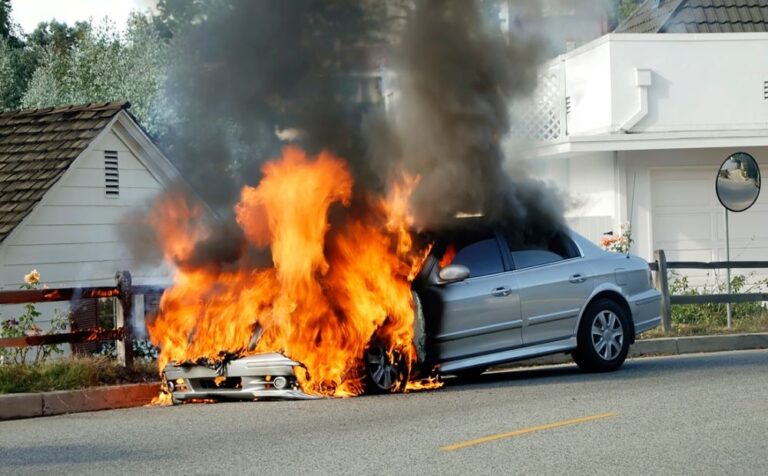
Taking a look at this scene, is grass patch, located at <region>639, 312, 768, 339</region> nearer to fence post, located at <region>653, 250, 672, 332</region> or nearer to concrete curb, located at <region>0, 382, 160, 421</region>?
fence post, located at <region>653, 250, 672, 332</region>

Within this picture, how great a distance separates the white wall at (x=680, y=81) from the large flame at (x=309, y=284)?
32.9 ft

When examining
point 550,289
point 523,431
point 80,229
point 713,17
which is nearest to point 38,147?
point 80,229

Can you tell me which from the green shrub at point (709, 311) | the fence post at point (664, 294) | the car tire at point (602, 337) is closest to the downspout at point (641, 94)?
the green shrub at point (709, 311)

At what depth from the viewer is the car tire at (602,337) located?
12.1m

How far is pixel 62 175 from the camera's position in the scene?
1814cm

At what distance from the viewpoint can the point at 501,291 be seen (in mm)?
11523

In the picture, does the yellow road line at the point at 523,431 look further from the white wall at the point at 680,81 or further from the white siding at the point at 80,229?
the white wall at the point at 680,81

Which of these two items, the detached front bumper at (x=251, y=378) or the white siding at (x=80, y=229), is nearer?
the detached front bumper at (x=251, y=378)

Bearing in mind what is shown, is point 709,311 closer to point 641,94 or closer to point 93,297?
point 641,94

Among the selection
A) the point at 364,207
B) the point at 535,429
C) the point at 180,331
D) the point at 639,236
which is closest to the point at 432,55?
the point at 364,207

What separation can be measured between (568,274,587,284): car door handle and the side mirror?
1.41m

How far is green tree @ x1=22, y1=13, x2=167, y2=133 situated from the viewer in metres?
28.6

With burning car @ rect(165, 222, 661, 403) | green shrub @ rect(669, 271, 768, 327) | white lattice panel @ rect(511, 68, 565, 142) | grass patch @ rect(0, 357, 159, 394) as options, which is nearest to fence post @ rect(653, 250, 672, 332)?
green shrub @ rect(669, 271, 768, 327)

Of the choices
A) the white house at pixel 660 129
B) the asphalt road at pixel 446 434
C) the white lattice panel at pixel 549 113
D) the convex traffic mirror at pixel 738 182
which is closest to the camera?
the asphalt road at pixel 446 434
